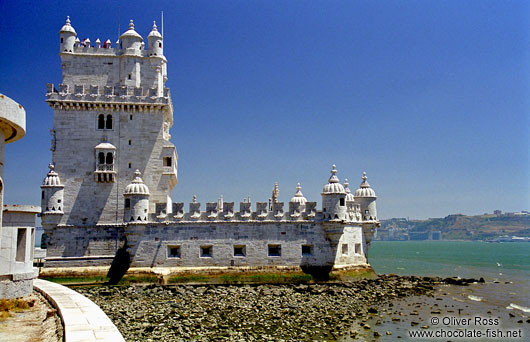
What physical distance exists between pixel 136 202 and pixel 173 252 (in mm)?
4496

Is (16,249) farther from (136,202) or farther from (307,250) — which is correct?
(307,250)

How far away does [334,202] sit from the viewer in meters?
34.6

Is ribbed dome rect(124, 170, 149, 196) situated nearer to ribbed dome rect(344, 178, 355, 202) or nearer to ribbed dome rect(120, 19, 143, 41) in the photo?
ribbed dome rect(120, 19, 143, 41)

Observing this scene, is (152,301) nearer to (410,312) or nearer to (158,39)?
(410,312)

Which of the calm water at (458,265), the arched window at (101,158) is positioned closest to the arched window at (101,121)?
the arched window at (101,158)

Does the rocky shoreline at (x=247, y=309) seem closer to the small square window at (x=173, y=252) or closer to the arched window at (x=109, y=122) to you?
the small square window at (x=173, y=252)

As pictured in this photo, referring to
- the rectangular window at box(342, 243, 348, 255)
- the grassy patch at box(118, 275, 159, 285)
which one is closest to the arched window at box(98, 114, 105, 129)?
the grassy patch at box(118, 275, 159, 285)

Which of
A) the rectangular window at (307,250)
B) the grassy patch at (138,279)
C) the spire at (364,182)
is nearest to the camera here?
the grassy patch at (138,279)

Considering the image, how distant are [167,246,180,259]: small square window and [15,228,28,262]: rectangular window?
51.2 ft

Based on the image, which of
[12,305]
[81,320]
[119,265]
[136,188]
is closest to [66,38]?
[136,188]

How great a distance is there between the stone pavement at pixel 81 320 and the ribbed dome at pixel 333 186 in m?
20.7

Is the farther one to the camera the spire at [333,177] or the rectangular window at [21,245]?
the spire at [333,177]

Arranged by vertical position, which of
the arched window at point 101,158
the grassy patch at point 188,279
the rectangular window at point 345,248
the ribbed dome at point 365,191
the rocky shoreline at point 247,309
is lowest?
the rocky shoreline at point 247,309

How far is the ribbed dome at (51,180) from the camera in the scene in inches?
1352
